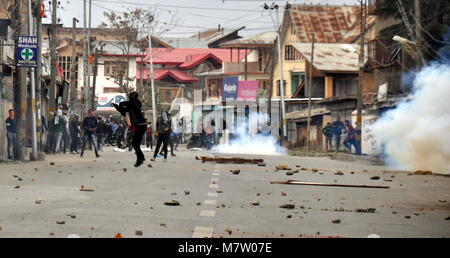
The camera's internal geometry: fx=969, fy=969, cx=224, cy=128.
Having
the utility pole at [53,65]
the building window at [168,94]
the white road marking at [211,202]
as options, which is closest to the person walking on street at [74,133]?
the utility pole at [53,65]

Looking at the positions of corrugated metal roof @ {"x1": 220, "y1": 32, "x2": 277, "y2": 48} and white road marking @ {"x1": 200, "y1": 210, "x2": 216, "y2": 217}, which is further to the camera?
corrugated metal roof @ {"x1": 220, "y1": 32, "x2": 277, "y2": 48}

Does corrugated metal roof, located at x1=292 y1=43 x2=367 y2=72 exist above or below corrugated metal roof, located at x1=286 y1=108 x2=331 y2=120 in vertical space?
above

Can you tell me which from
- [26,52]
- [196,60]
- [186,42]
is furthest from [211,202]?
[186,42]

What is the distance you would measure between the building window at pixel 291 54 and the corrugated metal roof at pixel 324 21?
4.50 ft

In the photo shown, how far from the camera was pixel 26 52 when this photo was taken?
29.4m


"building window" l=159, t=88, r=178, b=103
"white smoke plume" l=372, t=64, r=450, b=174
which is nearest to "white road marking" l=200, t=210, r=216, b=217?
"white smoke plume" l=372, t=64, r=450, b=174

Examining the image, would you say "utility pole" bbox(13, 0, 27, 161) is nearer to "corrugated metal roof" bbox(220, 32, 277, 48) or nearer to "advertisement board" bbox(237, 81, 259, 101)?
"advertisement board" bbox(237, 81, 259, 101)

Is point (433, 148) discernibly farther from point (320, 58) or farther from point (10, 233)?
point (320, 58)

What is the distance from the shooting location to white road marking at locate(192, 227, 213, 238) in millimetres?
9656

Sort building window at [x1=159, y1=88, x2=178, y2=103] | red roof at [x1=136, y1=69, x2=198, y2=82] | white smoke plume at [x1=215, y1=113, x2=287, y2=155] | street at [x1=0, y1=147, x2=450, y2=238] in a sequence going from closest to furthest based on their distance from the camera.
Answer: street at [x1=0, y1=147, x2=450, y2=238] → white smoke plume at [x1=215, y1=113, x2=287, y2=155] → red roof at [x1=136, y1=69, x2=198, y2=82] → building window at [x1=159, y1=88, x2=178, y2=103]

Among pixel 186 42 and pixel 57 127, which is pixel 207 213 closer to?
pixel 57 127

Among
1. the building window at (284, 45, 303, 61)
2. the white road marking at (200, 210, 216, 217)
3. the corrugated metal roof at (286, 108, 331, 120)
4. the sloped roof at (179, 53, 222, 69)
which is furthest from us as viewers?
the sloped roof at (179, 53, 222, 69)

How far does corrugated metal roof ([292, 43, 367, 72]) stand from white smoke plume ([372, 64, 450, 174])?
4252cm
